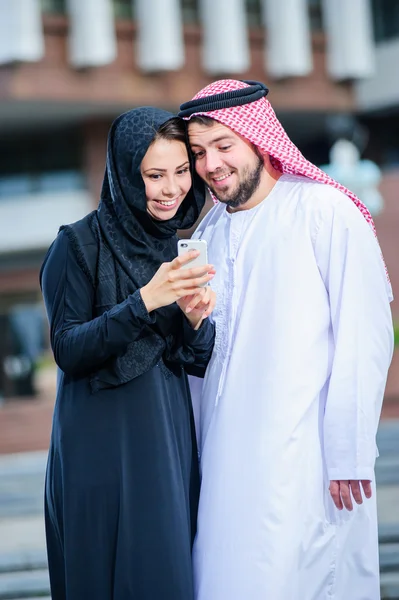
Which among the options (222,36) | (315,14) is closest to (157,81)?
(222,36)

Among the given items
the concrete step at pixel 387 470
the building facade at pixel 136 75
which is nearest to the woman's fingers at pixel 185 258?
the concrete step at pixel 387 470

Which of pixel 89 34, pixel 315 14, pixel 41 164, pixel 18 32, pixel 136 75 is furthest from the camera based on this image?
pixel 41 164

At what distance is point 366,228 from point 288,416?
22.8 inches

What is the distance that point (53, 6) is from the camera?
776 inches

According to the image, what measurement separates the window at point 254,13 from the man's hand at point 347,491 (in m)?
19.4

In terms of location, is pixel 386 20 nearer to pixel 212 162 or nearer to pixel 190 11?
pixel 190 11

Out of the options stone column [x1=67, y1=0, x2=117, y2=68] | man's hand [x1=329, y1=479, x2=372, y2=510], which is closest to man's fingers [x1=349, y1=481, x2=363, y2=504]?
man's hand [x1=329, y1=479, x2=372, y2=510]

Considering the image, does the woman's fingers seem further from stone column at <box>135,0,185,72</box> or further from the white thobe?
stone column at <box>135,0,185,72</box>

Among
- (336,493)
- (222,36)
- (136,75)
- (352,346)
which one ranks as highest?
(222,36)

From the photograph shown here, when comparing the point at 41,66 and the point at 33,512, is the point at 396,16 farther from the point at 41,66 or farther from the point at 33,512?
the point at 33,512

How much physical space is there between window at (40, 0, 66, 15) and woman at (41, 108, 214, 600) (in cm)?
1770

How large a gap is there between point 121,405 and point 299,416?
1.71 ft

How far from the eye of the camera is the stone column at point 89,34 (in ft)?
61.7

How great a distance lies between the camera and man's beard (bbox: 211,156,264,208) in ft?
9.97
